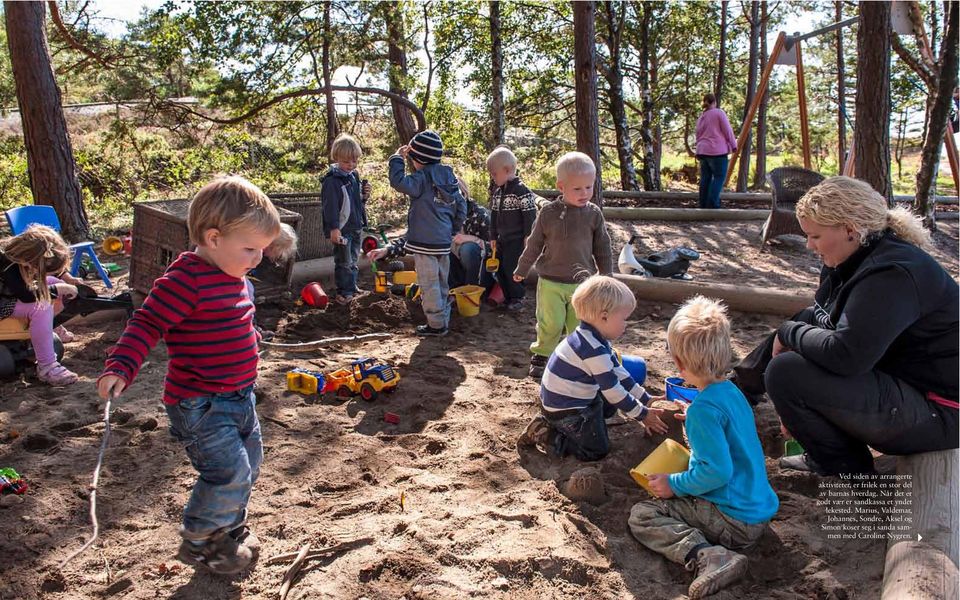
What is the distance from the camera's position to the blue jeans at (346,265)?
641cm

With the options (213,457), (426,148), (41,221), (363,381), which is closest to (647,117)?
(426,148)

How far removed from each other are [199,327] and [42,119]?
7283 millimetres

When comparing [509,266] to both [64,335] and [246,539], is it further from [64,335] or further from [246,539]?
[246,539]

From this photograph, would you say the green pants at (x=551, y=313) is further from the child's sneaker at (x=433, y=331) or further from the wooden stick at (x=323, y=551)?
the wooden stick at (x=323, y=551)

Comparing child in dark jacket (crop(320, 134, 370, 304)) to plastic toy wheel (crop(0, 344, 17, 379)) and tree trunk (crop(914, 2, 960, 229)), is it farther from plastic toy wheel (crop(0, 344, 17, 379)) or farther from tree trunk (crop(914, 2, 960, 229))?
tree trunk (crop(914, 2, 960, 229))

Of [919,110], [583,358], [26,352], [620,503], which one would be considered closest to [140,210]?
[26,352]

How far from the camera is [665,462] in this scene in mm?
3047

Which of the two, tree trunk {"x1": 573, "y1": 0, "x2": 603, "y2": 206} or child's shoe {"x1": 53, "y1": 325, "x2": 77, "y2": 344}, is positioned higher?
tree trunk {"x1": 573, "y1": 0, "x2": 603, "y2": 206}

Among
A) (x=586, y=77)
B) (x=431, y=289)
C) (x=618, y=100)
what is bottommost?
(x=431, y=289)

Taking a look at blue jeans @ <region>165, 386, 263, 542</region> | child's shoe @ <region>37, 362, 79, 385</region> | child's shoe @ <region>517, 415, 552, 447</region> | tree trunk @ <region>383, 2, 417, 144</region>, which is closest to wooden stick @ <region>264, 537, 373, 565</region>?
blue jeans @ <region>165, 386, 263, 542</region>

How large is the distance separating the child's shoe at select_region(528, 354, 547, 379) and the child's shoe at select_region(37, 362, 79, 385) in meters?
2.86

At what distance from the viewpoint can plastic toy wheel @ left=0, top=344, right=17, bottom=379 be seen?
4406 millimetres

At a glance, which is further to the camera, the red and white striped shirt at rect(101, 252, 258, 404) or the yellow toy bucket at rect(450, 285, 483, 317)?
the yellow toy bucket at rect(450, 285, 483, 317)

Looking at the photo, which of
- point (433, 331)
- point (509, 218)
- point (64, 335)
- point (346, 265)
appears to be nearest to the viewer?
point (64, 335)
